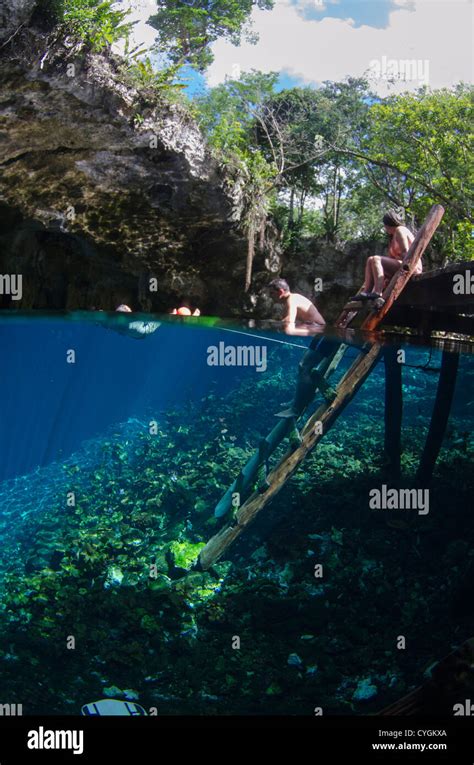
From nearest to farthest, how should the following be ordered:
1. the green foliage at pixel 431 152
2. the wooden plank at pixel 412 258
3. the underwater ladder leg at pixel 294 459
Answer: the underwater ladder leg at pixel 294 459 → the wooden plank at pixel 412 258 → the green foliage at pixel 431 152

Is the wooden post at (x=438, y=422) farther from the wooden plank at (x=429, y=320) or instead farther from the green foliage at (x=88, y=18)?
the green foliage at (x=88, y=18)

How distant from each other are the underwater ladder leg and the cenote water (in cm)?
8

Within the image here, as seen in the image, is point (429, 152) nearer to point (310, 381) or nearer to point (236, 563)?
point (310, 381)

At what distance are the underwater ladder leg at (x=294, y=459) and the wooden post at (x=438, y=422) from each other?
71cm

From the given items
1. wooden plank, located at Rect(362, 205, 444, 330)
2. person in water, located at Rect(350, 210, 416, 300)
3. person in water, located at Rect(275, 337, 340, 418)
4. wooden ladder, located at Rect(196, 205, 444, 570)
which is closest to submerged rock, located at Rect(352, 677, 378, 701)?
wooden ladder, located at Rect(196, 205, 444, 570)

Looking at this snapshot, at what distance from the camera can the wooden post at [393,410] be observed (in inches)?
256

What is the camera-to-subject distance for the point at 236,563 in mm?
6031

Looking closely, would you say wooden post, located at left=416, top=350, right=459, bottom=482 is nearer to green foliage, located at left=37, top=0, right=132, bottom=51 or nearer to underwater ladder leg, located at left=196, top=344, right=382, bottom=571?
underwater ladder leg, located at left=196, top=344, right=382, bottom=571

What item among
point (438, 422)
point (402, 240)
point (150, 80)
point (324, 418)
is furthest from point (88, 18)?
point (438, 422)

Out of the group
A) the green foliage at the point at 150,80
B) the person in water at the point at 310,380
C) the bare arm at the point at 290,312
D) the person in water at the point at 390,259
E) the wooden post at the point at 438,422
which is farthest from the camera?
the green foliage at the point at 150,80

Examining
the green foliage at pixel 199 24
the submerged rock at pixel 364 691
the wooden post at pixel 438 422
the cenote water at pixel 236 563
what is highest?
the green foliage at pixel 199 24

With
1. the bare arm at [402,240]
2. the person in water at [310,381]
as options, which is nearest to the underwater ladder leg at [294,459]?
the person in water at [310,381]

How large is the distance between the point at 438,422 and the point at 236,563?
239 cm

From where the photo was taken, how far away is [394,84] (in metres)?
20.5
